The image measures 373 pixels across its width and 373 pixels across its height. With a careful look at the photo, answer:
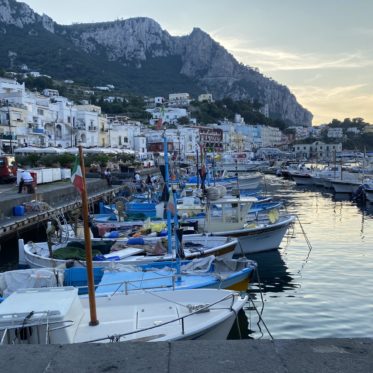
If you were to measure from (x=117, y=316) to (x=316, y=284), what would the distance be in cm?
998

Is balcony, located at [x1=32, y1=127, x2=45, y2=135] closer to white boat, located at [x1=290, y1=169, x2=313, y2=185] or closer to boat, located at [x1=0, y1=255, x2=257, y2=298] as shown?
white boat, located at [x1=290, y1=169, x2=313, y2=185]

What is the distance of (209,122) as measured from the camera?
15738 centimetres

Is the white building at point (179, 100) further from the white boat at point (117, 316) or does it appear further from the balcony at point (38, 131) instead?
the white boat at point (117, 316)

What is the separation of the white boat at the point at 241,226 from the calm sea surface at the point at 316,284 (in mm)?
770

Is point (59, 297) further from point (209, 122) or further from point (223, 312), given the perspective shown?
point (209, 122)

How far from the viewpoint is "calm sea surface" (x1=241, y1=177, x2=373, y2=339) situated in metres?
13.4

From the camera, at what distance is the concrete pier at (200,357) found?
12.8ft

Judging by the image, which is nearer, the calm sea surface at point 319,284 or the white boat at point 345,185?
the calm sea surface at point 319,284

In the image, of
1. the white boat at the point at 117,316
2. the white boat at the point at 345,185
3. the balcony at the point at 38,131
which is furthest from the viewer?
the balcony at the point at 38,131

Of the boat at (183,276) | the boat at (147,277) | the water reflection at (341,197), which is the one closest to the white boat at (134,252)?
the boat at (147,277)

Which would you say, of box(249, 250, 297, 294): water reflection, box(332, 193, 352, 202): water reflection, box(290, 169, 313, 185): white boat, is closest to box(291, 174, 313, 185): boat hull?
box(290, 169, 313, 185): white boat

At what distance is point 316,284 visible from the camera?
17.7 m

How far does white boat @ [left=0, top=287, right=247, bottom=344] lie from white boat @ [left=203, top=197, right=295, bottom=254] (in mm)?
10414

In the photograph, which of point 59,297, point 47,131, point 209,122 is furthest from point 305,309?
point 209,122
